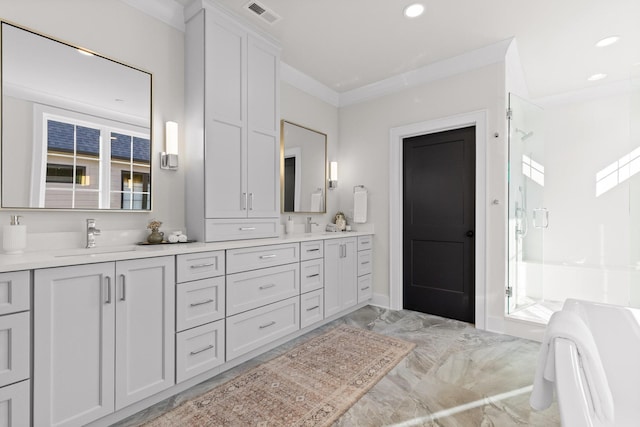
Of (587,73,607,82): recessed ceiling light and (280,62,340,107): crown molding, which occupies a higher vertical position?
(587,73,607,82): recessed ceiling light

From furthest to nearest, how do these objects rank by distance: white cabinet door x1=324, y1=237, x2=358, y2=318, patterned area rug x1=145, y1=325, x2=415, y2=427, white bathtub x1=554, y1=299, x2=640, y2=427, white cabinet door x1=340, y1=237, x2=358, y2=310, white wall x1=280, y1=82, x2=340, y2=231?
white wall x1=280, y1=82, x2=340, y2=231
white cabinet door x1=340, y1=237, x2=358, y2=310
white cabinet door x1=324, y1=237, x2=358, y2=318
patterned area rug x1=145, y1=325, x2=415, y2=427
white bathtub x1=554, y1=299, x2=640, y2=427

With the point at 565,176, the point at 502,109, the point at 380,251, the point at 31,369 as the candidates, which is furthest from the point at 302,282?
the point at 565,176

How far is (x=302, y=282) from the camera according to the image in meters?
2.82

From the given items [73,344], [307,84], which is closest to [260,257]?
[73,344]

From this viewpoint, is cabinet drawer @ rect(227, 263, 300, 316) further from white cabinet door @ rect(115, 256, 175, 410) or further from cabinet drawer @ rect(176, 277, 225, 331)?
white cabinet door @ rect(115, 256, 175, 410)

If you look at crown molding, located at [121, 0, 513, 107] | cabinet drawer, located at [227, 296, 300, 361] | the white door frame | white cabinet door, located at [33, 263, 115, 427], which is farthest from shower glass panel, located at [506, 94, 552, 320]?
white cabinet door, located at [33, 263, 115, 427]

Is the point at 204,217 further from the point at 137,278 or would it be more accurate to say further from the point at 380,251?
the point at 380,251

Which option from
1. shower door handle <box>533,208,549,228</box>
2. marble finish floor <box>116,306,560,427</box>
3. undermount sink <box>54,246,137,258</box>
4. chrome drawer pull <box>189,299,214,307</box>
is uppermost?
shower door handle <box>533,208,549,228</box>

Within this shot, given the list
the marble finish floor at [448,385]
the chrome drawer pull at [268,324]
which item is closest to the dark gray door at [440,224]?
the marble finish floor at [448,385]

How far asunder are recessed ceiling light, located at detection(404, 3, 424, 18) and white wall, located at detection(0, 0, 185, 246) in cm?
184

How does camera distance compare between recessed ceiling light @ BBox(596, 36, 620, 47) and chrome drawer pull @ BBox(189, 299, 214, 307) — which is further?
recessed ceiling light @ BBox(596, 36, 620, 47)

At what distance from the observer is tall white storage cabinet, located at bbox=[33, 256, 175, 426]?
4.59ft

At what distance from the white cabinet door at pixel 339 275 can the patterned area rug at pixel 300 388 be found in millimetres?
499

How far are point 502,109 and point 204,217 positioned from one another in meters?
2.91
